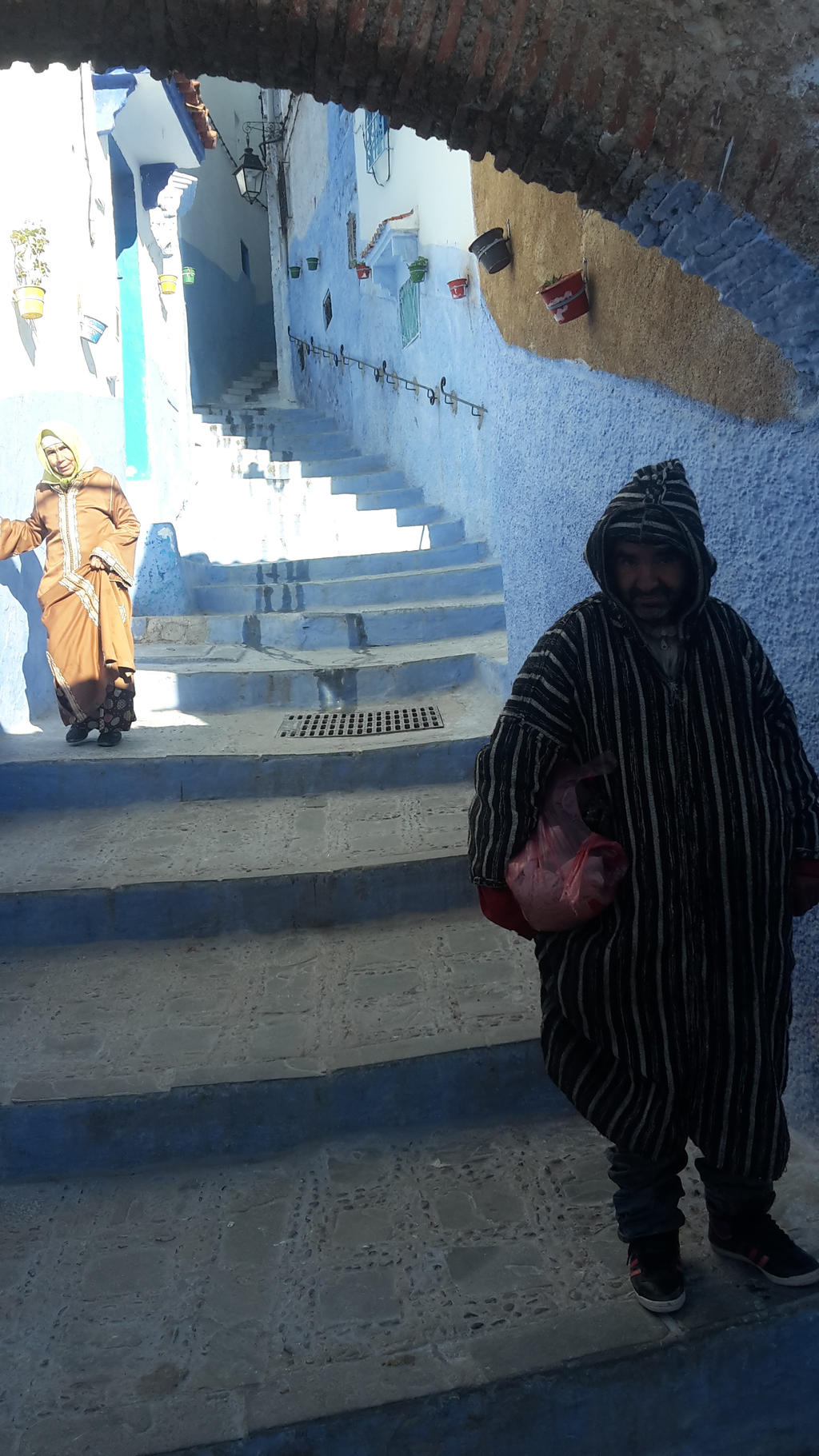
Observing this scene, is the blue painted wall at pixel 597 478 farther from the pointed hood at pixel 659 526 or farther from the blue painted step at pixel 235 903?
the blue painted step at pixel 235 903

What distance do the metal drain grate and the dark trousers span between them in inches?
126

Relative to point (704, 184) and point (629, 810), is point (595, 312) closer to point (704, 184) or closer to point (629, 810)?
point (704, 184)

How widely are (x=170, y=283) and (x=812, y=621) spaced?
8.31 meters

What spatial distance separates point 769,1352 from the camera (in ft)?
6.90

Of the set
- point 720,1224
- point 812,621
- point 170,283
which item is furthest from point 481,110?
point 170,283

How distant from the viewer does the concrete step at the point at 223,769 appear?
4.65 meters

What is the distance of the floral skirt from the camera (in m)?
5.03

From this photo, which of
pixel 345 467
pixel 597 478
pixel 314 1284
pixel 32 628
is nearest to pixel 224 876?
pixel 314 1284

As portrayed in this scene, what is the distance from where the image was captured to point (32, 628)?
5.61 meters

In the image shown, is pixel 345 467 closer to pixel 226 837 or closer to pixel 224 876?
pixel 226 837

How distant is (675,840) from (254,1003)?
180cm

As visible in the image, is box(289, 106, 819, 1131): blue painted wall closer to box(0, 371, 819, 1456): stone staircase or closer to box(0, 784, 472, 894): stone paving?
box(0, 371, 819, 1456): stone staircase

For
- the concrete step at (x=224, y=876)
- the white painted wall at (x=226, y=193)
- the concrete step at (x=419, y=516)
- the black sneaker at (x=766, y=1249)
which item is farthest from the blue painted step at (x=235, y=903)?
the white painted wall at (x=226, y=193)

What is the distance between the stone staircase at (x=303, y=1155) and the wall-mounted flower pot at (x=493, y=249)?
6.63ft
